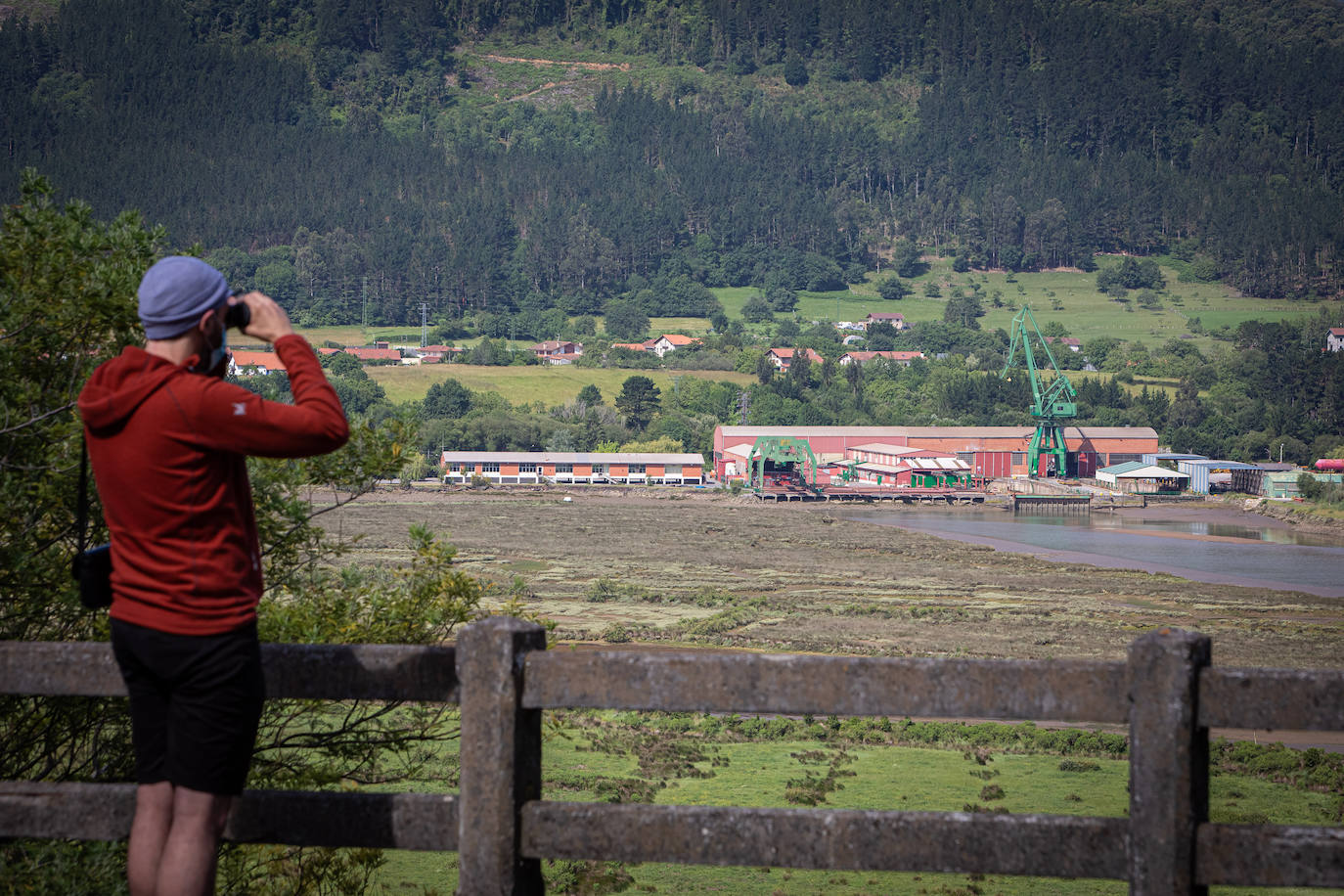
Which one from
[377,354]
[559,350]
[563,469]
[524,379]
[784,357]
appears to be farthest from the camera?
[559,350]

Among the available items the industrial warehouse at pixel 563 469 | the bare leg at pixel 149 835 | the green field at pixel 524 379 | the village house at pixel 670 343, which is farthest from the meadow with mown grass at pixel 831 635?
the village house at pixel 670 343

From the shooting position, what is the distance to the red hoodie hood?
2.41 metres

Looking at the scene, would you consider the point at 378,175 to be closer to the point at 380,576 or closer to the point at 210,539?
the point at 380,576

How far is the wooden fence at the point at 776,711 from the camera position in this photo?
255 cm

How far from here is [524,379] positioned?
88.9 metres

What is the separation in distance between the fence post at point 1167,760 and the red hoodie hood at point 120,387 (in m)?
1.97

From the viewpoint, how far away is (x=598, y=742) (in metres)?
16.3

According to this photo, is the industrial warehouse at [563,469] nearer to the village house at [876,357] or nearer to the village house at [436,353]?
the village house at [436,353]

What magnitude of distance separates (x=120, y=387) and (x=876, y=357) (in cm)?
10616

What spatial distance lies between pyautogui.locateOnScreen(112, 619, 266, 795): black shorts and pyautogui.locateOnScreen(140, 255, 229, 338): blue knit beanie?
586 mm

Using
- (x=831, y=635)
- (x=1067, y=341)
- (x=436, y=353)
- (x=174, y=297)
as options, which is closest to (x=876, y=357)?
(x=1067, y=341)

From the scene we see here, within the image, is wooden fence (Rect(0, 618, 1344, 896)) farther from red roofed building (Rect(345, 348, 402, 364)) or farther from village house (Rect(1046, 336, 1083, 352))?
village house (Rect(1046, 336, 1083, 352))

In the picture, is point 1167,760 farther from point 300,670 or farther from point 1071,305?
point 1071,305

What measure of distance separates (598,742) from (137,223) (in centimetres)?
1121
